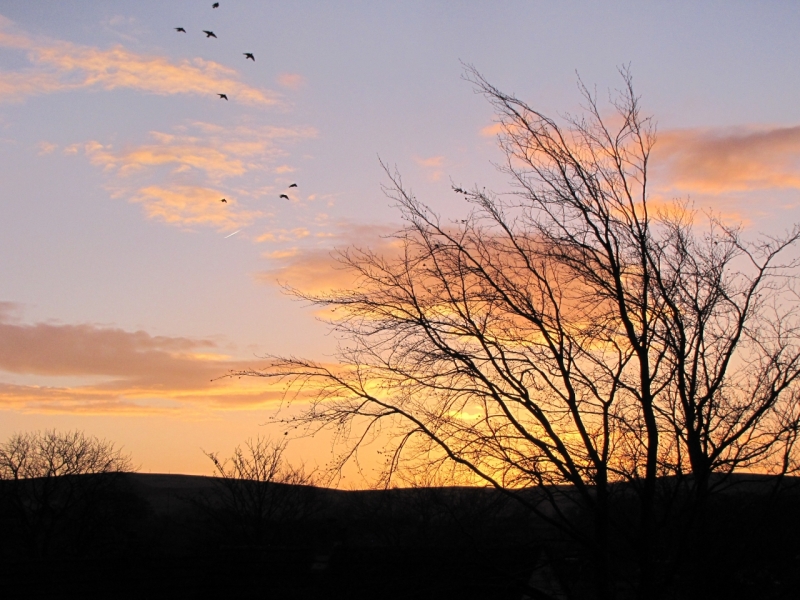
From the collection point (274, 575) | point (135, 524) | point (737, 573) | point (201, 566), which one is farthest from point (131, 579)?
point (135, 524)

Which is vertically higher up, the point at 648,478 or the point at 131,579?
the point at 648,478

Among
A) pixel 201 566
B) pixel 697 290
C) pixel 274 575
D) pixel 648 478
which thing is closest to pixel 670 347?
pixel 697 290

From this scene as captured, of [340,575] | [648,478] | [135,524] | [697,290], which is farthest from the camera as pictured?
[135,524]

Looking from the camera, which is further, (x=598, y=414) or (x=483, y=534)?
(x=483, y=534)

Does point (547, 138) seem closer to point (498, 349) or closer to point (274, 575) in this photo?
point (498, 349)

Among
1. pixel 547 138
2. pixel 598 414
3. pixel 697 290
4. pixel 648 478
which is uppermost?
pixel 547 138

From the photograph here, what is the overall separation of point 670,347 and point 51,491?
4935cm

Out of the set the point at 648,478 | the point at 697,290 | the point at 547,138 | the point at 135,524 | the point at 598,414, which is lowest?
the point at 135,524

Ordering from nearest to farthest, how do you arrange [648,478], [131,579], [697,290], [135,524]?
[648,478] → [697,290] → [131,579] → [135,524]

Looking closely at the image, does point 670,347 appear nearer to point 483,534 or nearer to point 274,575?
point 483,534

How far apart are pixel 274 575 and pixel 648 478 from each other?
1006cm

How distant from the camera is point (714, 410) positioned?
9172mm

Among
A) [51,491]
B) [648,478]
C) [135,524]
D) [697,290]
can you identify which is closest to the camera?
[648,478]

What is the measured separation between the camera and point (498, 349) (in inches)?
374
